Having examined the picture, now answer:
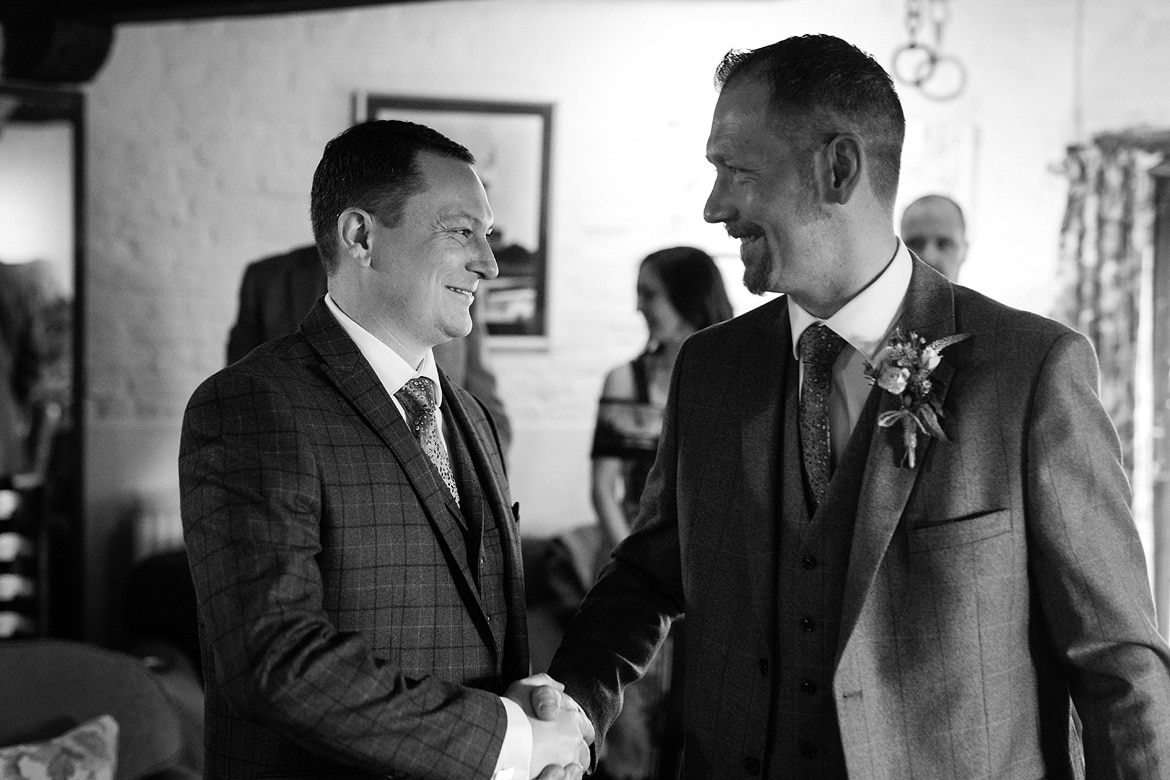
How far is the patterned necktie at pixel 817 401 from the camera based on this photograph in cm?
179

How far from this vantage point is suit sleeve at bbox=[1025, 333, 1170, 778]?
1.59m

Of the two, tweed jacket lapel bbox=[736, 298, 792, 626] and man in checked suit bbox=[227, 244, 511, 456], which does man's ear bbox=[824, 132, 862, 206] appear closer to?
tweed jacket lapel bbox=[736, 298, 792, 626]

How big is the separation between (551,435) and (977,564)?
13.5 ft

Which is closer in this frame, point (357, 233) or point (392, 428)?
point (392, 428)

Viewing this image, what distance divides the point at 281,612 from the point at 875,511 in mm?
781

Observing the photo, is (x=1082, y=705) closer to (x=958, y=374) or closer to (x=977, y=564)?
(x=977, y=564)

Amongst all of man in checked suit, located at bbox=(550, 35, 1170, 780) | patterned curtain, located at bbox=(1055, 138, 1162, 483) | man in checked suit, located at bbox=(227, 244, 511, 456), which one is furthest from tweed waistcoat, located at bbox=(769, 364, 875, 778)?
patterned curtain, located at bbox=(1055, 138, 1162, 483)

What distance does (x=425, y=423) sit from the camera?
1.91 metres

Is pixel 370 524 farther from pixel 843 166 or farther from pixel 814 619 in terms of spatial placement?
pixel 843 166

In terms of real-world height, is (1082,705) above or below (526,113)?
below

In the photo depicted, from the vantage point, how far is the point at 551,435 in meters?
5.70

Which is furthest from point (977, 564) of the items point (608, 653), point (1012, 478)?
point (608, 653)

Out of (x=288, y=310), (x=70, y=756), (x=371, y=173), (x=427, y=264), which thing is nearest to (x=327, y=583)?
(x=427, y=264)

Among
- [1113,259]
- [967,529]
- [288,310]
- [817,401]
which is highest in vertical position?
[1113,259]
